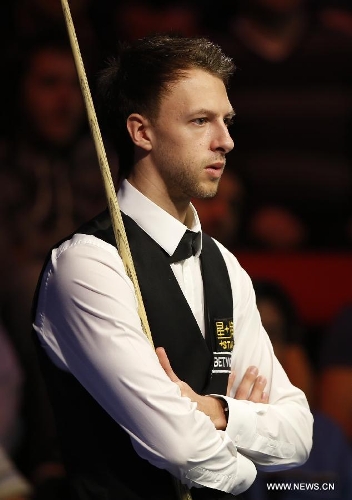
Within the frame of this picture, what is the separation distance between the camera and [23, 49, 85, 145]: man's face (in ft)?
13.9

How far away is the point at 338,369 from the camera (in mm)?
4258

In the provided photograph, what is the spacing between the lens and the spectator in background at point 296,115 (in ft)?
14.2

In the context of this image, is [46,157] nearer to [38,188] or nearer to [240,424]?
[38,188]

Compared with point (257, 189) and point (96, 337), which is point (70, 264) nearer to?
point (96, 337)

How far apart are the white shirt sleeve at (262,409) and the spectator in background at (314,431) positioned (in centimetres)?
141

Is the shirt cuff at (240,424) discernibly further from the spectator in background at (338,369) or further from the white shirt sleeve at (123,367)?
the spectator in background at (338,369)

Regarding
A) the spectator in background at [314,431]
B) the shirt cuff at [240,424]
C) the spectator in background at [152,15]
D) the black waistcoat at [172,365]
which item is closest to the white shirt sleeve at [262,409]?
the shirt cuff at [240,424]

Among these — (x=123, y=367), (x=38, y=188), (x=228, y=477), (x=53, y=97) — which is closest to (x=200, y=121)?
(x=123, y=367)

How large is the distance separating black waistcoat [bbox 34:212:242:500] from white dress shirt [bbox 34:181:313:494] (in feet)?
0.18

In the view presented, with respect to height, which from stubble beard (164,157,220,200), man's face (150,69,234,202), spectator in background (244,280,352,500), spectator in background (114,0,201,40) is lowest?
spectator in background (244,280,352,500)

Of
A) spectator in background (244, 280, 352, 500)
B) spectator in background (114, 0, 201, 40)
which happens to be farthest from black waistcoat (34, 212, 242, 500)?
spectator in background (114, 0, 201, 40)

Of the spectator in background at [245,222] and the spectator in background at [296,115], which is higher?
the spectator in background at [296,115]

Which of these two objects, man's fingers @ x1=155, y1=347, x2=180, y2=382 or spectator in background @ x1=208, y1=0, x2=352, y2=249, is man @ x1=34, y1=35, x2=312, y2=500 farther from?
spectator in background @ x1=208, y1=0, x2=352, y2=249

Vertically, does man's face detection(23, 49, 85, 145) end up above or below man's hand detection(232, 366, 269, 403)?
above
